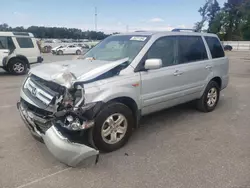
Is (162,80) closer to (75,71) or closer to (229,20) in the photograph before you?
(75,71)

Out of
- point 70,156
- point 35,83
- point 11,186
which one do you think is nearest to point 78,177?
point 70,156

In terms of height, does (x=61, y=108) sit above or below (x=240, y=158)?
above

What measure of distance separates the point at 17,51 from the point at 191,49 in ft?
30.6

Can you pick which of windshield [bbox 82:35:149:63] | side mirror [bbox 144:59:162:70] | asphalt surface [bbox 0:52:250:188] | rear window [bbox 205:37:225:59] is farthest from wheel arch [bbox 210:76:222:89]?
side mirror [bbox 144:59:162:70]

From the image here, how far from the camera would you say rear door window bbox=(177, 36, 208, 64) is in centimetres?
487

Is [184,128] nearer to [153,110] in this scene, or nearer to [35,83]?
[153,110]

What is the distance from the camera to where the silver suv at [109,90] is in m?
3.17

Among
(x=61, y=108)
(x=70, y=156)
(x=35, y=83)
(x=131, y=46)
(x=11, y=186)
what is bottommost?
(x=11, y=186)

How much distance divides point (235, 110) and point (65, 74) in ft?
14.0

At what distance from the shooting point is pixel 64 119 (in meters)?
3.19

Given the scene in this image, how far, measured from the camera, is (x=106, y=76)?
3.55m

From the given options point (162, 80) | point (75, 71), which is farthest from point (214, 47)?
point (75, 71)

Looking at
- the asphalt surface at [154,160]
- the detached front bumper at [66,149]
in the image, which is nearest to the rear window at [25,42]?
the asphalt surface at [154,160]

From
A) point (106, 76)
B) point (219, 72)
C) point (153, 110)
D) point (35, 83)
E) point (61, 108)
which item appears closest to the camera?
point (61, 108)
